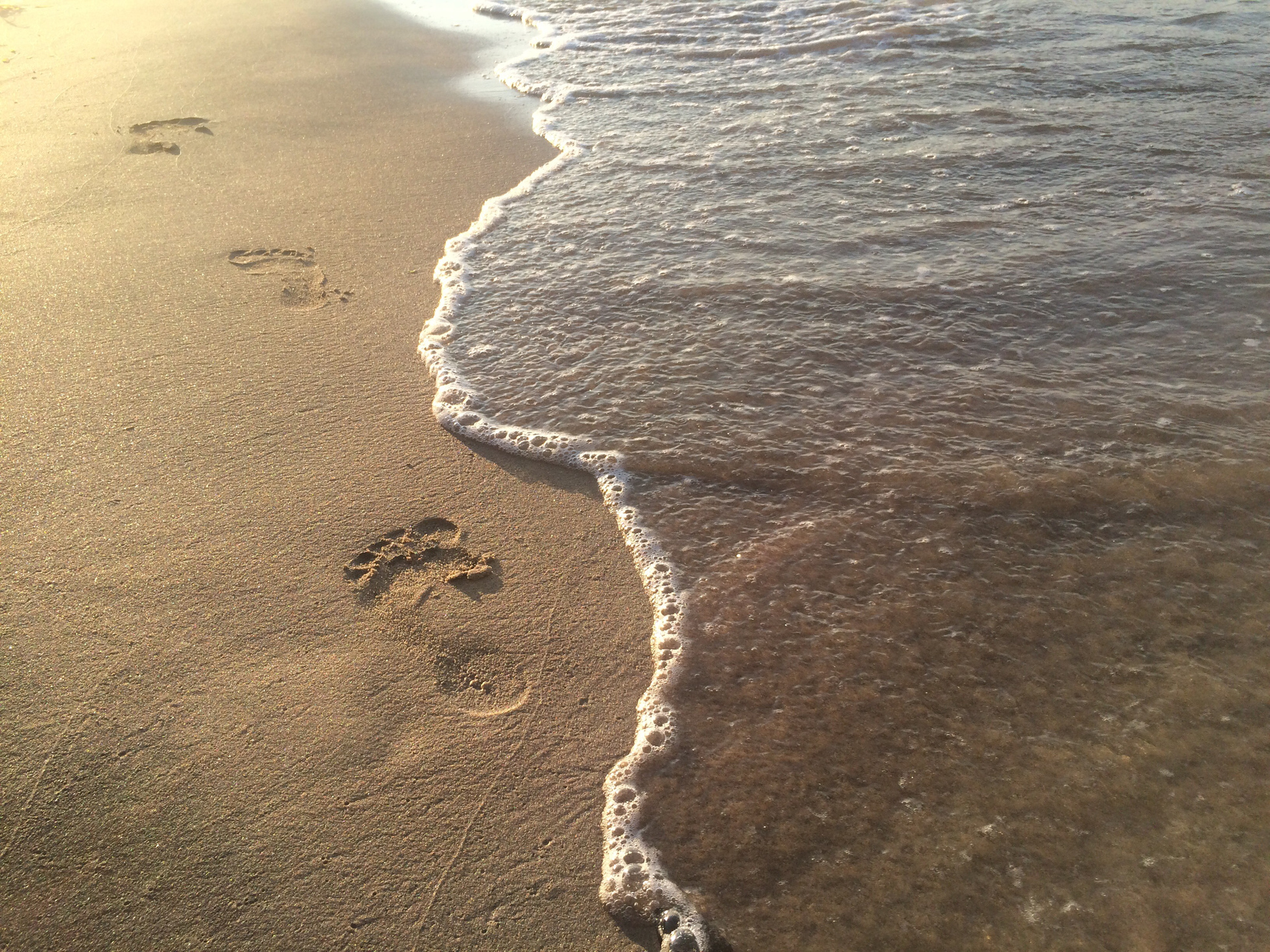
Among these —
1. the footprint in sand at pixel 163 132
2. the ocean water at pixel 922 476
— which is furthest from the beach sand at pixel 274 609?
the footprint in sand at pixel 163 132

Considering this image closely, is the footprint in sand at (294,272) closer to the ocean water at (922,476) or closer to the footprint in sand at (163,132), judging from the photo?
the ocean water at (922,476)

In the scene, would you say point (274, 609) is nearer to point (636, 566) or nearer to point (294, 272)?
point (636, 566)

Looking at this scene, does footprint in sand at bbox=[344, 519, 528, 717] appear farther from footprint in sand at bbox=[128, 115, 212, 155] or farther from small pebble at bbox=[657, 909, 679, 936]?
footprint in sand at bbox=[128, 115, 212, 155]

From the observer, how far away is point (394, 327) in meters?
3.89

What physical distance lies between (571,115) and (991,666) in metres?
5.03

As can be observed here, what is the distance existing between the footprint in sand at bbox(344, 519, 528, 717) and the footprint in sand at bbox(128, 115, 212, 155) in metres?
3.94

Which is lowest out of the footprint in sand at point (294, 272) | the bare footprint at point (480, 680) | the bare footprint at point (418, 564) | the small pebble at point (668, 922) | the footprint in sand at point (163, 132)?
the small pebble at point (668, 922)

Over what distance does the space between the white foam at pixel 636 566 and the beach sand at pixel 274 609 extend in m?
0.05

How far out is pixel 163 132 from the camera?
563cm

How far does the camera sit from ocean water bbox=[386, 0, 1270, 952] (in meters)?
2.01

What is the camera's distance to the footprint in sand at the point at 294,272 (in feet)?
13.2

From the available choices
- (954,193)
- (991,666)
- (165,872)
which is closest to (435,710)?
(165,872)

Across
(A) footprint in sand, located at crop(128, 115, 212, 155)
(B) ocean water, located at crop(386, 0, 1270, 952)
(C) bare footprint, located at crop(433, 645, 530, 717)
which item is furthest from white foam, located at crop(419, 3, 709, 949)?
(A) footprint in sand, located at crop(128, 115, 212, 155)

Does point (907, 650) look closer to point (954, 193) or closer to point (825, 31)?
point (954, 193)
